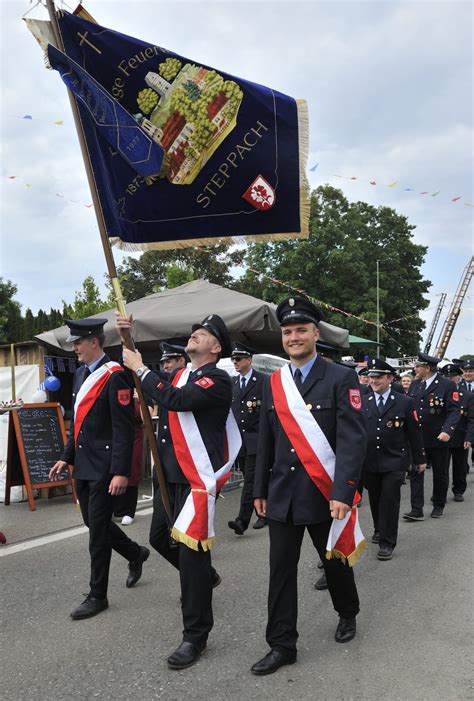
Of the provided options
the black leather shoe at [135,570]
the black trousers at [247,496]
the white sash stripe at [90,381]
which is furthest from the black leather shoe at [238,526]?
the white sash stripe at [90,381]

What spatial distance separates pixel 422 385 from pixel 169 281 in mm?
21041

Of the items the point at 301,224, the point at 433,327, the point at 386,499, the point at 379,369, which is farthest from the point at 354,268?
the point at 301,224

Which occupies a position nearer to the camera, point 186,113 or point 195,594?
point 195,594

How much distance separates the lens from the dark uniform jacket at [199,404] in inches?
144

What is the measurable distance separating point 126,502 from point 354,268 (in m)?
30.3

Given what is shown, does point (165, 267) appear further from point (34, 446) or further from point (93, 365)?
point (93, 365)

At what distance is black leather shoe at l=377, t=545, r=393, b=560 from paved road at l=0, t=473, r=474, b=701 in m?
0.06

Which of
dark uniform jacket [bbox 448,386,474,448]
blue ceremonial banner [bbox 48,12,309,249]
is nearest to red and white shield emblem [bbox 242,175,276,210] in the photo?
blue ceremonial banner [bbox 48,12,309,249]

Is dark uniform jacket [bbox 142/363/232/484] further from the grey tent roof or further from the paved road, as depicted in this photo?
the grey tent roof

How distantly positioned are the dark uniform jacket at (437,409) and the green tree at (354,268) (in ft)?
79.1

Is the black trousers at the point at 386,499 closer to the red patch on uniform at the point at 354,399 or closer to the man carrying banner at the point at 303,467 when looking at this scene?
the man carrying banner at the point at 303,467

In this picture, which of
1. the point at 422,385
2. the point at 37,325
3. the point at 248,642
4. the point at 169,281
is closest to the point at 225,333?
the point at 248,642

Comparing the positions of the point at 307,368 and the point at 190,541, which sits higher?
the point at 307,368

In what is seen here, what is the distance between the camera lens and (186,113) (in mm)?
4461
